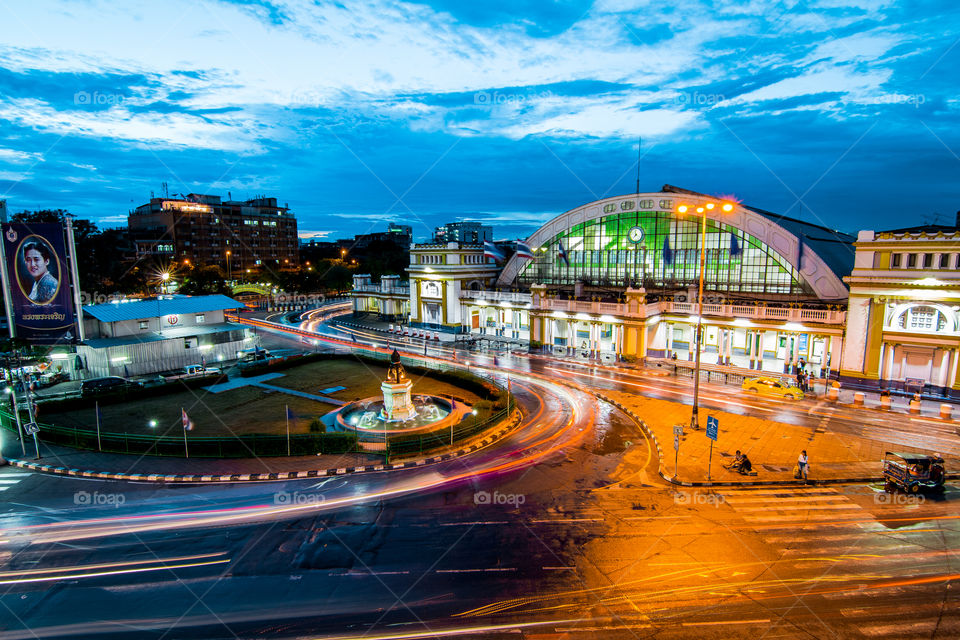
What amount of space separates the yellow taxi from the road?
14.5 meters

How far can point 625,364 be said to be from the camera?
46.4 meters

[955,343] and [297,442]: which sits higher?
[955,343]

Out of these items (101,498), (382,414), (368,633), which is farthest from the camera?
(382,414)

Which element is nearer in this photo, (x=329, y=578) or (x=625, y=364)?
(x=329, y=578)

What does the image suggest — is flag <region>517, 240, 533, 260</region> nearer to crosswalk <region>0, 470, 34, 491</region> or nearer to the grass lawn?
the grass lawn

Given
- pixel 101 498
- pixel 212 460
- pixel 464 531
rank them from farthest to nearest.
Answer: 1. pixel 212 460
2. pixel 101 498
3. pixel 464 531

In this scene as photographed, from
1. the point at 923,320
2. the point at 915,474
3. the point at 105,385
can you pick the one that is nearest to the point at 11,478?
the point at 105,385

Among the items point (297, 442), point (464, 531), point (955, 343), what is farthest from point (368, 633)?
point (955, 343)

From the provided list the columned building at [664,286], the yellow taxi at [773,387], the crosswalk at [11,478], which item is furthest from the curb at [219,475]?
the columned building at [664,286]

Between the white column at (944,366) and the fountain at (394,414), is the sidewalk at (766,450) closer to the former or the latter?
the white column at (944,366)

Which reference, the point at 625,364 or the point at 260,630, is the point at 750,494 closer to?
the point at 260,630

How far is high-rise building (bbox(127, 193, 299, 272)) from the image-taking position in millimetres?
130500

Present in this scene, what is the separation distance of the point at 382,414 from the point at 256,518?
42.5ft

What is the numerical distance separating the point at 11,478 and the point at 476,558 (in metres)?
23.4
